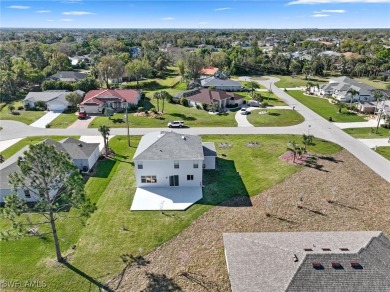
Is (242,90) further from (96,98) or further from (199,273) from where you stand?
(199,273)

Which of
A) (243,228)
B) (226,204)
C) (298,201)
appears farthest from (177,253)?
(298,201)

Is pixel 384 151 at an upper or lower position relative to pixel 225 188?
upper

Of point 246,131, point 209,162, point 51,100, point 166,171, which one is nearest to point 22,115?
point 51,100

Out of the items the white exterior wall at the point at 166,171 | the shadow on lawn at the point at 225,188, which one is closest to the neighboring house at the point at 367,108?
the shadow on lawn at the point at 225,188

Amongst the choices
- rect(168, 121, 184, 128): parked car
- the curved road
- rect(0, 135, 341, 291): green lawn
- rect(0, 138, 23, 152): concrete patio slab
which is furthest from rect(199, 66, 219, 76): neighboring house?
rect(0, 138, 23, 152): concrete patio slab

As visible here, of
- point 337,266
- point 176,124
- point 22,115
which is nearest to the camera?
point 337,266

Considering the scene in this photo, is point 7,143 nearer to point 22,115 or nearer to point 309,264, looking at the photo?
point 22,115
